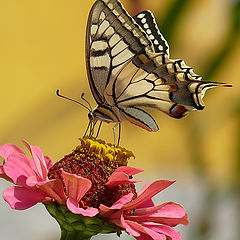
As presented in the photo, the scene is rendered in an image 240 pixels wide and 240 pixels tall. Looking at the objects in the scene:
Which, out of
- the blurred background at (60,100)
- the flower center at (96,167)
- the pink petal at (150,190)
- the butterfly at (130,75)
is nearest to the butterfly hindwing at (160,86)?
the butterfly at (130,75)

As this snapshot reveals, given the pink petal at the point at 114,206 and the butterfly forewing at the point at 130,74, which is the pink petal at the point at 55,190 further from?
the butterfly forewing at the point at 130,74

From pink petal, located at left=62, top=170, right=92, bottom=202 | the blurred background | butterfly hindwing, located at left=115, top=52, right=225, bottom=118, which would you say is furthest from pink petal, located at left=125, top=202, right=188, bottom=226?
the blurred background

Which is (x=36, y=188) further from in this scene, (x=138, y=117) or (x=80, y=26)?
(x=80, y=26)

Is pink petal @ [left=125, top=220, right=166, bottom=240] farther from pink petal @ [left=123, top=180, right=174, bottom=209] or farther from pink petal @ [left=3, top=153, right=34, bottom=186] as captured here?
pink petal @ [left=3, top=153, right=34, bottom=186]

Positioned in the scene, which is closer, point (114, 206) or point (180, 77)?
point (114, 206)

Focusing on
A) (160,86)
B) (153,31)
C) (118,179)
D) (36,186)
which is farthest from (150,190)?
(153,31)

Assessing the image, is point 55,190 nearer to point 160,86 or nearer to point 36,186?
point 36,186

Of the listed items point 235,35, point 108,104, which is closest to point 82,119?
point 235,35
